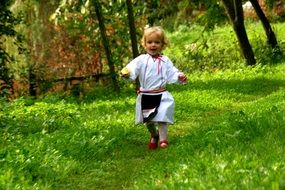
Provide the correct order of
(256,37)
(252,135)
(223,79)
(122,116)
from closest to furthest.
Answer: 1. (252,135)
2. (122,116)
3. (223,79)
4. (256,37)

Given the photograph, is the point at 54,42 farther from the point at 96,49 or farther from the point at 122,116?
the point at 122,116

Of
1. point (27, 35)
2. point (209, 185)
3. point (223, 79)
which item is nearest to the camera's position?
point (209, 185)

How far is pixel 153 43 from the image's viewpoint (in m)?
8.95

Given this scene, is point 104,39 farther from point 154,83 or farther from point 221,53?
point 154,83

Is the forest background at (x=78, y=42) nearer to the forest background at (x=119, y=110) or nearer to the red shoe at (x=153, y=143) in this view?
the forest background at (x=119, y=110)

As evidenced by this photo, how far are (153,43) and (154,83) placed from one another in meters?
0.61

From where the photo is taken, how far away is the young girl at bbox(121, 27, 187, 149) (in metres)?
8.95

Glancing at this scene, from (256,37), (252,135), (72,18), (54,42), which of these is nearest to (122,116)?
(252,135)

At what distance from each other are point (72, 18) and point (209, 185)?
15.0 m

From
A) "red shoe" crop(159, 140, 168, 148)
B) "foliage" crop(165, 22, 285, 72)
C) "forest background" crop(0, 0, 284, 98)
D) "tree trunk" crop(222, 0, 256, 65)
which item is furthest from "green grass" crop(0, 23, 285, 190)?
"foliage" crop(165, 22, 285, 72)

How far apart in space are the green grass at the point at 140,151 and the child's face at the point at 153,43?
1.39 m

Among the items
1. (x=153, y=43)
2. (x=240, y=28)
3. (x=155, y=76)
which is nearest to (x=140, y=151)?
(x=155, y=76)

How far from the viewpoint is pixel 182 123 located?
37.0 feet

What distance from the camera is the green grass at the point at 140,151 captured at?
220 inches
